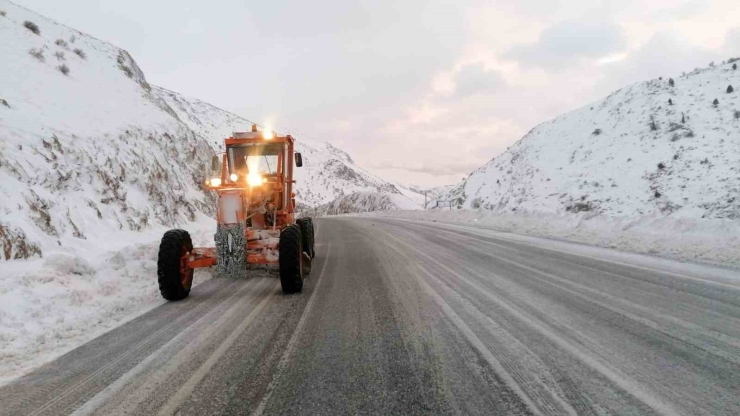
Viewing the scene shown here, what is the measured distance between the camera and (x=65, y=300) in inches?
203

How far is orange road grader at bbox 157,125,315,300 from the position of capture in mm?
5715

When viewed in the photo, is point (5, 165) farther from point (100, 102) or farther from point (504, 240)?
point (504, 240)

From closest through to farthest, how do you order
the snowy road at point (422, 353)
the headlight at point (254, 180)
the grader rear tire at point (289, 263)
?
the snowy road at point (422, 353), the grader rear tire at point (289, 263), the headlight at point (254, 180)

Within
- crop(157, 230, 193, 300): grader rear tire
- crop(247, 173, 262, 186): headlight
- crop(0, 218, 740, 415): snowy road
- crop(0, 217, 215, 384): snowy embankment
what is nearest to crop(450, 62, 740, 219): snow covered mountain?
crop(0, 218, 740, 415): snowy road

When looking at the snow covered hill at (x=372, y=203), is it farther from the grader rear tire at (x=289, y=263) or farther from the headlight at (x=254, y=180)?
the grader rear tire at (x=289, y=263)

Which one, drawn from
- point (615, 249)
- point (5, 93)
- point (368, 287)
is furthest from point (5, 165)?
point (615, 249)

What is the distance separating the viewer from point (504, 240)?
12211mm

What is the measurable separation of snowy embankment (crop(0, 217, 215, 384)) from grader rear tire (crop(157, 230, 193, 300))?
0.28 meters

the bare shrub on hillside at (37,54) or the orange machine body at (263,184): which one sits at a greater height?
the bare shrub on hillside at (37,54)

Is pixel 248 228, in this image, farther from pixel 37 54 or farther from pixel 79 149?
pixel 37 54

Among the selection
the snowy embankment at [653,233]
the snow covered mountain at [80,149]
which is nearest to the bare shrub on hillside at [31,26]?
the snow covered mountain at [80,149]

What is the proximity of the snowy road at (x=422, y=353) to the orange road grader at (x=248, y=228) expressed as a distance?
438mm

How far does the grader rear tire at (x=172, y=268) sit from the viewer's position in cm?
558

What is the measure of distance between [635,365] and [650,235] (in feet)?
32.9
